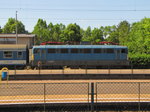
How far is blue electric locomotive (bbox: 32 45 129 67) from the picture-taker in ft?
97.7

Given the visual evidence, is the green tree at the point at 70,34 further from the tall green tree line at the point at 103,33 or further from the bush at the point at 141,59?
the bush at the point at 141,59

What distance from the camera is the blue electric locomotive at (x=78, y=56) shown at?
2978 cm

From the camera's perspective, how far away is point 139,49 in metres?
41.3

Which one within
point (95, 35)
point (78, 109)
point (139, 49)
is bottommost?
point (78, 109)

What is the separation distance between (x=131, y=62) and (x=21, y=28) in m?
76.1

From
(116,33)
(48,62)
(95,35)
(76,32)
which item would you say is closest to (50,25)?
(76,32)

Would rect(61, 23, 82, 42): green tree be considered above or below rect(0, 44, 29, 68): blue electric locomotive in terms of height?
above

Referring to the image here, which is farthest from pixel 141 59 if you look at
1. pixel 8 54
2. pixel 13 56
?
pixel 8 54

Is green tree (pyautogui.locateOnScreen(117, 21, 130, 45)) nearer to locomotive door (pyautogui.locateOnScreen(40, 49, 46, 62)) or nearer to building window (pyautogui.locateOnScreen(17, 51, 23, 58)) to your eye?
locomotive door (pyautogui.locateOnScreen(40, 49, 46, 62))

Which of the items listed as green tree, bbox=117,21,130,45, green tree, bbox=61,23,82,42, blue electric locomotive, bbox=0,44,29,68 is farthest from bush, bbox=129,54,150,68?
green tree, bbox=61,23,82,42

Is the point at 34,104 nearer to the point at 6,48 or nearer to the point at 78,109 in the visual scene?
the point at 78,109

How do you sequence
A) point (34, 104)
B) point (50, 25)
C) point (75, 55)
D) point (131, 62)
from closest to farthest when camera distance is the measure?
1. point (34, 104)
2. point (75, 55)
3. point (131, 62)
4. point (50, 25)

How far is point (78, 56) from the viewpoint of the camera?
30.3 meters

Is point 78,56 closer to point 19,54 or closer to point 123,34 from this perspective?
point 19,54
